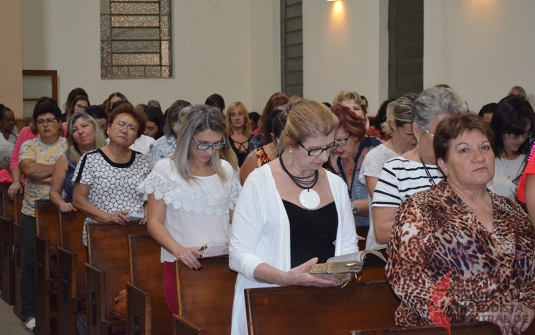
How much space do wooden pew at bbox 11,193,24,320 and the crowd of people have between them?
1851mm

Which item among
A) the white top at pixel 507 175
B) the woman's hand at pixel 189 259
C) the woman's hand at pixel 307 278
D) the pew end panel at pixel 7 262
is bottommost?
the pew end panel at pixel 7 262

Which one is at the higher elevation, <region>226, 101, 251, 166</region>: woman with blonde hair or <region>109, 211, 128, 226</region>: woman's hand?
<region>226, 101, 251, 166</region>: woman with blonde hair

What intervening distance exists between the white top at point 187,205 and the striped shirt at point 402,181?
39.3 inches

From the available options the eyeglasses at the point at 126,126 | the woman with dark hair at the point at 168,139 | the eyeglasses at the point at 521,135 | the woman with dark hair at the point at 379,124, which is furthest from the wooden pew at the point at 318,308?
the woman with dark hair at the point at 379,124

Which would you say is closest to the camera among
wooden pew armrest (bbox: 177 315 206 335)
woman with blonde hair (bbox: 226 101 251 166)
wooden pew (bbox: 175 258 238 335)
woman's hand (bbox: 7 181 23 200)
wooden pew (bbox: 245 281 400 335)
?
wooden pew (bbox: 245 281 400 335)

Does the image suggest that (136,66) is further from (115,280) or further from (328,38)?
(115,280)

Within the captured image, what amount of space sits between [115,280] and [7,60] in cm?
989

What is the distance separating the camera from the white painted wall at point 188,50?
15227 mm

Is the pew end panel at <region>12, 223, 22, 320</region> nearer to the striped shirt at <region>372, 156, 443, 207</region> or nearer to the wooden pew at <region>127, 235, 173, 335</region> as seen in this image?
the wooden pew at <region>127, 235, 173, 335</region>

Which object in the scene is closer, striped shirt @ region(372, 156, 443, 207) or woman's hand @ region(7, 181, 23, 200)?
striped shirt @ region(372, 156, 443, 207)

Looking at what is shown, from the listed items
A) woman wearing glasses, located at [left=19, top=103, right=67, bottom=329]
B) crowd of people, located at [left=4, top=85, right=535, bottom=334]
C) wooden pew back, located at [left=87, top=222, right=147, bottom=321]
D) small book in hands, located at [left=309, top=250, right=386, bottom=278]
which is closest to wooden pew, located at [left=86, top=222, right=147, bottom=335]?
wooden pew back, located at [left=87, top=222, right=147, bottom=321]

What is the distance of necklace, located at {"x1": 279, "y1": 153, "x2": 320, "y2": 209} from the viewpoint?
3.24 meters

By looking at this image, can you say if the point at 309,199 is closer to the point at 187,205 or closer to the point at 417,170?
the point at 417,170

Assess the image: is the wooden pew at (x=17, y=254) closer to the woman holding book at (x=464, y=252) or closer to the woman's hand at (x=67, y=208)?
the woman's hand at (x=67, y=208)
